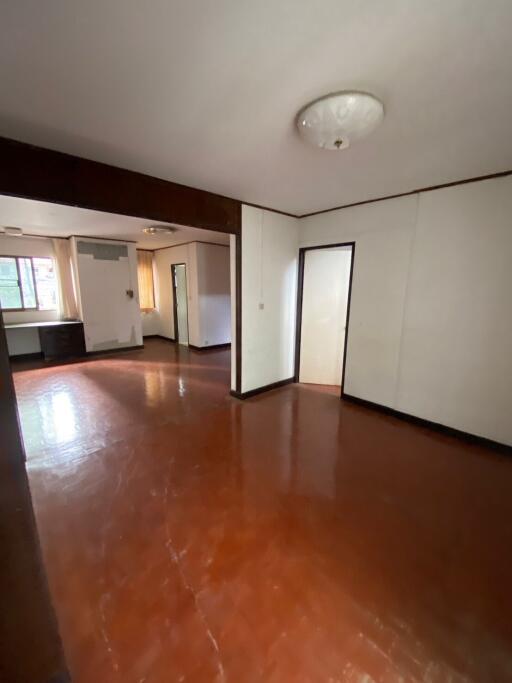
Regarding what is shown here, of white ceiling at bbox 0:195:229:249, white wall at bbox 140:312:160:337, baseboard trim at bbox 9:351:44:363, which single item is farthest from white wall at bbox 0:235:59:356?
white wall at bbox 140:312:160:337

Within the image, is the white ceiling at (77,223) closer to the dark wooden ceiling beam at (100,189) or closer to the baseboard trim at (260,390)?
the dark wooden ceiling beam at (100,189)

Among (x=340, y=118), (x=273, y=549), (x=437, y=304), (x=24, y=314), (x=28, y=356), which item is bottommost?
(x=273, y=549)

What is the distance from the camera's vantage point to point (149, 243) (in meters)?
6.49

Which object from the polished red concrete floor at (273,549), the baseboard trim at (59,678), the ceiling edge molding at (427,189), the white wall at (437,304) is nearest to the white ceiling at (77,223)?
the polished red concrete floor at (273,549)

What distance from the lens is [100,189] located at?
235 centimetres

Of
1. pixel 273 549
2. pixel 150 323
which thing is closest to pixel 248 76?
pixel 273 549

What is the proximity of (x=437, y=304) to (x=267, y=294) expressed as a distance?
6.55 feet

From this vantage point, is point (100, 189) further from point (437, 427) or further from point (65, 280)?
point (65, 280)

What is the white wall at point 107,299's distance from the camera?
5.74 m

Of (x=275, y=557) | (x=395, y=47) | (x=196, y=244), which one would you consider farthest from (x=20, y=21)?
(x=196, y=244)

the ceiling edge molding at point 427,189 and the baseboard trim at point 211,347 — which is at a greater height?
the ceiling edge molding at point 427,189

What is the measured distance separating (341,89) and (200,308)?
5205 mm

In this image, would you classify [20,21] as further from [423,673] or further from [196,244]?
[196,244]

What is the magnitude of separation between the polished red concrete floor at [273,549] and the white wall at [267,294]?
40.5 inches
